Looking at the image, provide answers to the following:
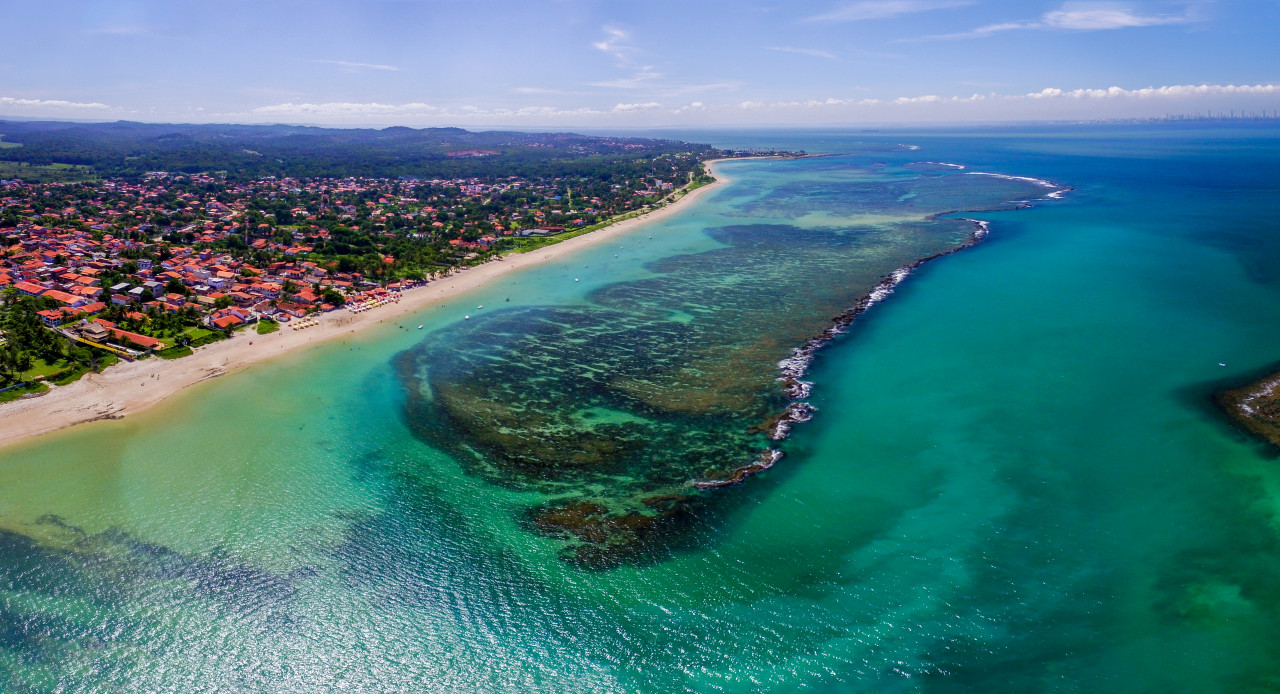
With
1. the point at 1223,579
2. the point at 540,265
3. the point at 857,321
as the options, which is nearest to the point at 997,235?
the point at 857,321

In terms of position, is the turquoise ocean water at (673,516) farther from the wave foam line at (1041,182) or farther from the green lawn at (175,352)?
the wave foam line at (1041,182)

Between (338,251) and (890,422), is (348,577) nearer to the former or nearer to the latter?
(890,422)

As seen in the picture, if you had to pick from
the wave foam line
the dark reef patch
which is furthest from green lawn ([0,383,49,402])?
the wave foam line

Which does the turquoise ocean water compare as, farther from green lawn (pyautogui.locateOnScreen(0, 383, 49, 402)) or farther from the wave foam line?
the wave foam line

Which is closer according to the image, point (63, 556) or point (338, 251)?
point (63, 556)

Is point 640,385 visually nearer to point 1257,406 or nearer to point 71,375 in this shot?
point 1257,406

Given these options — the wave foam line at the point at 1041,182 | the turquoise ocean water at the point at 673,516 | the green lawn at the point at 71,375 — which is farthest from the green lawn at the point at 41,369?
the wave foam line at the point at 1041,182

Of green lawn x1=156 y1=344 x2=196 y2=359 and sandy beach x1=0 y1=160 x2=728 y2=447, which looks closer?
sandy beach x1=0 y1=160 x2=728 y2=447
